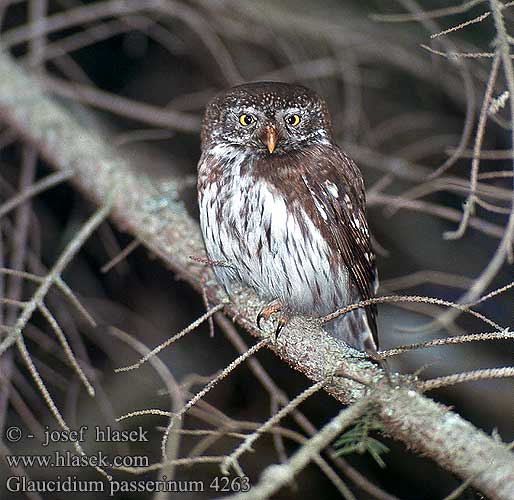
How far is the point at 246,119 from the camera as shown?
3834 millimetres

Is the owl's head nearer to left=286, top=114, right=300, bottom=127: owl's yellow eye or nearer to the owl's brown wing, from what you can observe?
left=286, top=114, right=300, bottom=127: owl's yellow eye

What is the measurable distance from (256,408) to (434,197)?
210cm

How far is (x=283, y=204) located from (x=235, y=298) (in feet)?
1.74

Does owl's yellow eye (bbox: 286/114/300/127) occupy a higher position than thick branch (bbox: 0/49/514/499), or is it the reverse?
owl's yellow eye (bbox: 286/114/300/127)

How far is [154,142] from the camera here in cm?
607

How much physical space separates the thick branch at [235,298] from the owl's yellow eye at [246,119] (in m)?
0.60

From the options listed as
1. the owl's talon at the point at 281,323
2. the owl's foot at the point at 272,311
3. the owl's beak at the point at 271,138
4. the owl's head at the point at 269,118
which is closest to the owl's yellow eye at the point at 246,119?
the owl's head at the point at 269,118

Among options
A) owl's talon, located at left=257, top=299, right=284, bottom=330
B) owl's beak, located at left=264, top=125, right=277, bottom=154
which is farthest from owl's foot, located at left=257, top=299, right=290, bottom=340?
owl's beak, located at left=264, top=125, right=277, bottom=154

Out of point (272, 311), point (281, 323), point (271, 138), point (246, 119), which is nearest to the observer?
point (281, 323)

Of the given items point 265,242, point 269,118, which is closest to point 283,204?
point 265,242

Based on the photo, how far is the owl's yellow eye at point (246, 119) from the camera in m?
3.82

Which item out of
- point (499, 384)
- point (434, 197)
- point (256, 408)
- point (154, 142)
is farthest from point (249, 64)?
point (499, 384)

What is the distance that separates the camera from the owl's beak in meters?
Answer: 3.66

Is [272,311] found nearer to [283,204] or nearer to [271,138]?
[283,204]
